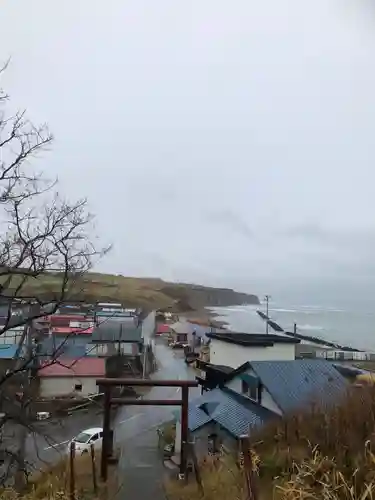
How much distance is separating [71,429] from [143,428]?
2.13 meters

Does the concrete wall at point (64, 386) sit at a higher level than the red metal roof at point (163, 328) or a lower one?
lower

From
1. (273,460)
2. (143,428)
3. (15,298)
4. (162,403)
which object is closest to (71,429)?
(143,428)

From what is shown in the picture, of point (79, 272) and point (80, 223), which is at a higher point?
point (80, 223)

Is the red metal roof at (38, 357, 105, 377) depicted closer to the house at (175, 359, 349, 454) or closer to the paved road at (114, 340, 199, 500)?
the paved road at (114, 340, 199, 500)

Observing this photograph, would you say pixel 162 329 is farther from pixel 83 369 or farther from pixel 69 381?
pixel 69 381

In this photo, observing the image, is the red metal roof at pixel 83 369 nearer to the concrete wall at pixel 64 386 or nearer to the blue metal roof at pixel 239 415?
the concrete wall at pixel 64 386

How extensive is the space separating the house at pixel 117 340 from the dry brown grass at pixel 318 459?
51.6 ft

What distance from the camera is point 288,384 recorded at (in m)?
7.75

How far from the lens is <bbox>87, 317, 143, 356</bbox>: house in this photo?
60.6 feet

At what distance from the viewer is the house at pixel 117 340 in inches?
728

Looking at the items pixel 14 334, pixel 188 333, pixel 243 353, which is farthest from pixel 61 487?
pixel 188 333

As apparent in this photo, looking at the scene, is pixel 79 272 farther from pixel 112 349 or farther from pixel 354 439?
A: pixel 112 349

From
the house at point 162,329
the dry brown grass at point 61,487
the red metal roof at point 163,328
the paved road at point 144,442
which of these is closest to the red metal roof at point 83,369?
the paved road at point 144,442

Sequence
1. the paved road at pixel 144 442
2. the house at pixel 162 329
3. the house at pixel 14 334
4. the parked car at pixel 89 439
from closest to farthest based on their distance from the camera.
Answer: the paved road at pixel 144 442 < the house at pixel 14 334 < the parked car at pixel 89 439 < the house at pixel 162 329
